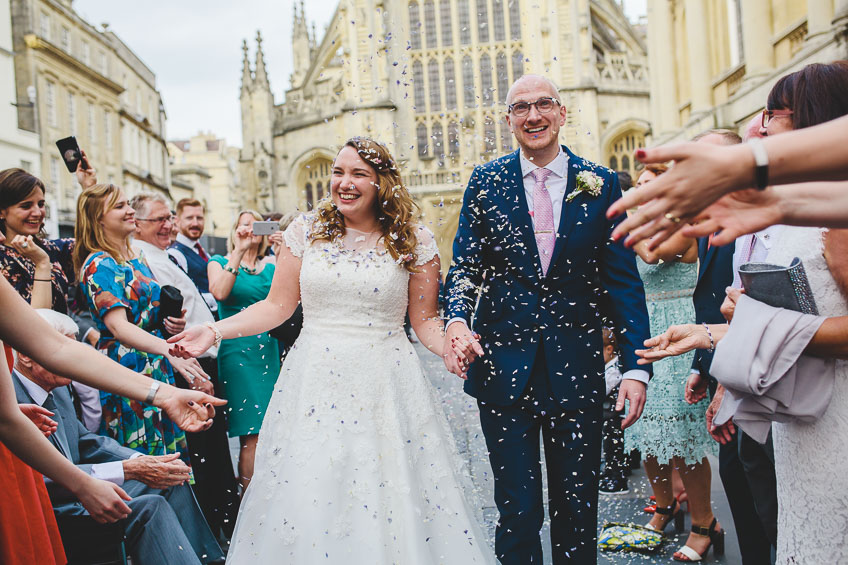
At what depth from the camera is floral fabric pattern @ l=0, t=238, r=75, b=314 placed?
4293mm

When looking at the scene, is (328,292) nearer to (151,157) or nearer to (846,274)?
(846,274)

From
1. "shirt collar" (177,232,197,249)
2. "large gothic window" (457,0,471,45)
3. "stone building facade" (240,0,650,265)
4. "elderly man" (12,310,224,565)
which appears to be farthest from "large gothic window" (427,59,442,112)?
"elderly man" (12,310,224,565)

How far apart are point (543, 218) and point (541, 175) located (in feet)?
0.71

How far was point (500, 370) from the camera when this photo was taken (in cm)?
325

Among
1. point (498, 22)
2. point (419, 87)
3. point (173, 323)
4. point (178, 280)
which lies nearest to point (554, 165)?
point (173, 323)

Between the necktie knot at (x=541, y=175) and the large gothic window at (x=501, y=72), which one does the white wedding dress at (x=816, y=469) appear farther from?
the large gothic window at (x=501, y=72)

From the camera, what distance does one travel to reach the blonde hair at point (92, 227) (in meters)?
4.21

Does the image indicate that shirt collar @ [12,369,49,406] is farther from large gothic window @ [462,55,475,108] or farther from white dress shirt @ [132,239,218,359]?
large gothic window @ [462,55,475,108]

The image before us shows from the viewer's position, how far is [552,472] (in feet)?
10.7

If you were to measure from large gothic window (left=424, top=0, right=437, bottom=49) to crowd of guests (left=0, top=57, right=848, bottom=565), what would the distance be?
1190 inches

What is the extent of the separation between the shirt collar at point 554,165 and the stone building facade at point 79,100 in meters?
24.0

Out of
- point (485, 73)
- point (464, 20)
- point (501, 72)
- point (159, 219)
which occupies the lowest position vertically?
point (159, 219)

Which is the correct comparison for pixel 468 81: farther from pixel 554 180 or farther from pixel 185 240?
pixel 554 180

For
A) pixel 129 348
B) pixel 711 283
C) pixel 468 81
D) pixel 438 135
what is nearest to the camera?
pixel 711 283
